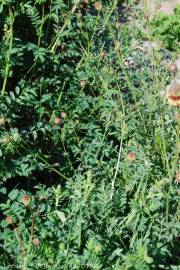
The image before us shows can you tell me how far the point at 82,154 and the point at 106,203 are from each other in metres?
0.35

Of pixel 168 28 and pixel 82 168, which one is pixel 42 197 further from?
pixel 168 28

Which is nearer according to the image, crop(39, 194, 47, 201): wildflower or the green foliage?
crop(39, 194, 47, 201): wildflower

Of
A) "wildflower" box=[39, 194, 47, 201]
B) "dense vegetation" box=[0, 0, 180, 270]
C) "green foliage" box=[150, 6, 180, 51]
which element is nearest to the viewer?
"dense vegetation" box=[0, 0, 180, 270]

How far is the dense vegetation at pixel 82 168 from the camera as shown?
184cm

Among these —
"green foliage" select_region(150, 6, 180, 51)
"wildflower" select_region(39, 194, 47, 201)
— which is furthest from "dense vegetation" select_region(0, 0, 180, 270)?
"green foliage" select_region(150, 6, 180, 51)

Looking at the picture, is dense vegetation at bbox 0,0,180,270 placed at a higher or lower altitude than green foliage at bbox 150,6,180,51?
lower

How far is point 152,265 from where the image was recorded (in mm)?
1693

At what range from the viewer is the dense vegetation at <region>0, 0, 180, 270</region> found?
1.84 metres

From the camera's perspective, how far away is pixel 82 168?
7.43 ft

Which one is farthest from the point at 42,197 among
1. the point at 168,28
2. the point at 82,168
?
the point at 168,28

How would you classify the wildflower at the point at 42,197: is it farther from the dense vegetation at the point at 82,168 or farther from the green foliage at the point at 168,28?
the green foliage at the point at 168,28

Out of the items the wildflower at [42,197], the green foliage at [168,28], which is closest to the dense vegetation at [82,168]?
the wildflower at [42,197]

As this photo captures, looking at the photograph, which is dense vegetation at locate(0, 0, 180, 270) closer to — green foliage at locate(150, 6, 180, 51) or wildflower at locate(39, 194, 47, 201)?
wildflower at locate(39, 194, 47, 201)

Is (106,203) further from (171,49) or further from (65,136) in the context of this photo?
(171,49)
